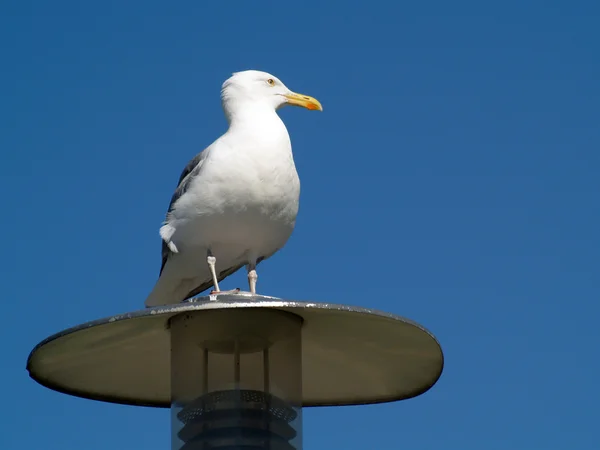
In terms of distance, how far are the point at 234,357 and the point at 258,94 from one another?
2.87 m

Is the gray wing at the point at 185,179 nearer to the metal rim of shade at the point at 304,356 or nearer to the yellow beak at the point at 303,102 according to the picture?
the yellow beak at the point at 303,102

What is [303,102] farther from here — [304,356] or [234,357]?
[234,357]

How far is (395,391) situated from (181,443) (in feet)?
5.62

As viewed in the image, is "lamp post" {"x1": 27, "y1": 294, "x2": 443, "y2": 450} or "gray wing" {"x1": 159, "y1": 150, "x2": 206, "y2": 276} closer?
"lamp post" {"x1": 27, "y1": 294, "x2": 443, "y2": 450}

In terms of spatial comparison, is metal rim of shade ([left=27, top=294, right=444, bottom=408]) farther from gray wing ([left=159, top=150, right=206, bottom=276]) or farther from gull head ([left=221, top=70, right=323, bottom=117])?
gull head ([left=221, top=70, right=323, bottom=117])

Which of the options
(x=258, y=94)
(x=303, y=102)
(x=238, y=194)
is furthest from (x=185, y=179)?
(x=303, y=102)

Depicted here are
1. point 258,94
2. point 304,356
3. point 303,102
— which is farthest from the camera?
point 303,102

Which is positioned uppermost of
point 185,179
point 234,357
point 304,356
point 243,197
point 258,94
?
point 258,94

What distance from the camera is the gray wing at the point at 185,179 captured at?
848 centimetres

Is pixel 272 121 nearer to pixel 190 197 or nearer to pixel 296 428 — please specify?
pixel 190 197

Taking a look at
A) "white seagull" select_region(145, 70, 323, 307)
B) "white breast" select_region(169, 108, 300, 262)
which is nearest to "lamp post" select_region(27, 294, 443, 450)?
"white seagull" select_region(145, 70, 323, 307)

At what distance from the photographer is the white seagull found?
8.11 meters

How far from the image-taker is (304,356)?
7320 millimetres

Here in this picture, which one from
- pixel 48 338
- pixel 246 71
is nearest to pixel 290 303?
pixel 48 338
